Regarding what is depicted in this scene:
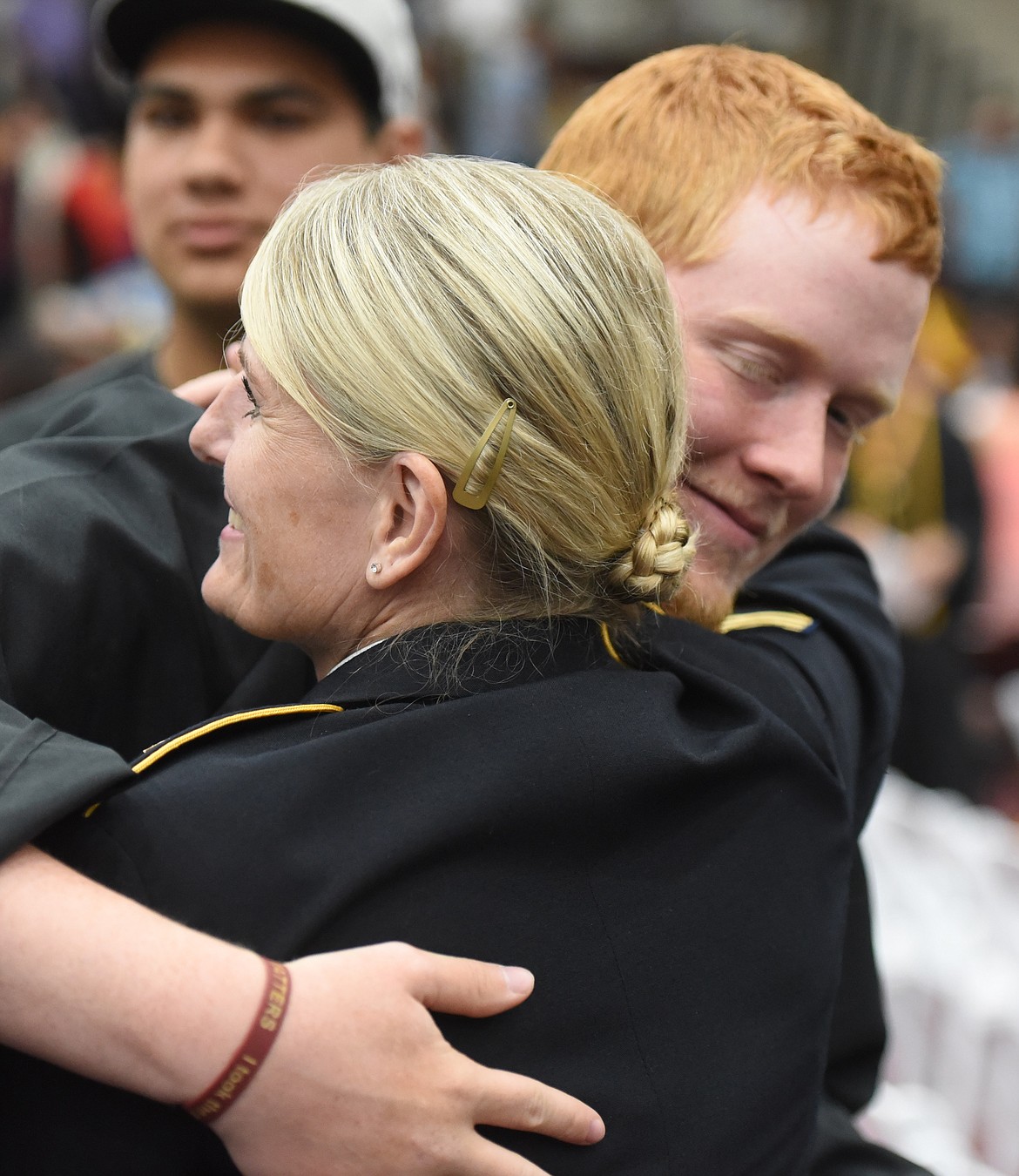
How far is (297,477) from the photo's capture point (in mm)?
1442

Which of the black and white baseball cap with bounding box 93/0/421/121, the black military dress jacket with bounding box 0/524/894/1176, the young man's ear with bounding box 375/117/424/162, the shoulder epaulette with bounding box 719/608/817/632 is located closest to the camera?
the black military dress jacket with bounding box 0/524/894/1176

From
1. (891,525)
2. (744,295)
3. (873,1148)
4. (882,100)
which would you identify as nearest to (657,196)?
(744,295)

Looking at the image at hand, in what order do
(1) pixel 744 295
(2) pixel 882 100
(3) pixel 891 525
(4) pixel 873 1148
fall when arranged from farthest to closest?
(2) pixel 882 100 → (3) pixel 891 525 → (4) pixel 873 1148 → (1) pixel 744 295

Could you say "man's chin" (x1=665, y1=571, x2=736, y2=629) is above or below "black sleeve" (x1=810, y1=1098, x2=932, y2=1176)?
above

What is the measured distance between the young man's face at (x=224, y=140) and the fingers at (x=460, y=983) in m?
1.80

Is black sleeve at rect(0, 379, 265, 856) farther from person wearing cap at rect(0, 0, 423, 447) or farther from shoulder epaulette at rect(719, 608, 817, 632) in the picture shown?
person wearing cap at rect(0, 0, 423, 447)

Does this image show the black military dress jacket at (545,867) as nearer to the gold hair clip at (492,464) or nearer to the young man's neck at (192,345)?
the gold hair clip at (492,464)

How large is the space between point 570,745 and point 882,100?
44.1 feet

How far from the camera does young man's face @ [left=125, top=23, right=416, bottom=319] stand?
2.67 m

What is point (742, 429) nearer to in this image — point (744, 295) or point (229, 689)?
point (744, 295)

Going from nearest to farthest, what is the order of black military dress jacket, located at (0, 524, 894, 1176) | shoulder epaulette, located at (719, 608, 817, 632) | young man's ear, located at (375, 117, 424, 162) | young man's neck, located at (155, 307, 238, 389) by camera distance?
1. black military dress jacket, located at (0, 524, 894, 1176)
2. shoulder epaulette, located at (719, 608, 817, 632)
3. young man's neck, located at (155, 307, 238, 389)
4. young man's ear, located at (375, 117, 424, 162)

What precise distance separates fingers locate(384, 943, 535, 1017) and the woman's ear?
0.39 metres

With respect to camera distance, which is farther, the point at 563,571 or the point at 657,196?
the point at 657,196

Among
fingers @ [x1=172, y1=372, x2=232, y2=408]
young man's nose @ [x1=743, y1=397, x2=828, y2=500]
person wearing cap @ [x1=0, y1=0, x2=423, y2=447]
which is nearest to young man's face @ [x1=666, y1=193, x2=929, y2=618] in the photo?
young man's nose @ [x1=743, y1=397, x2=828, y2=500]
